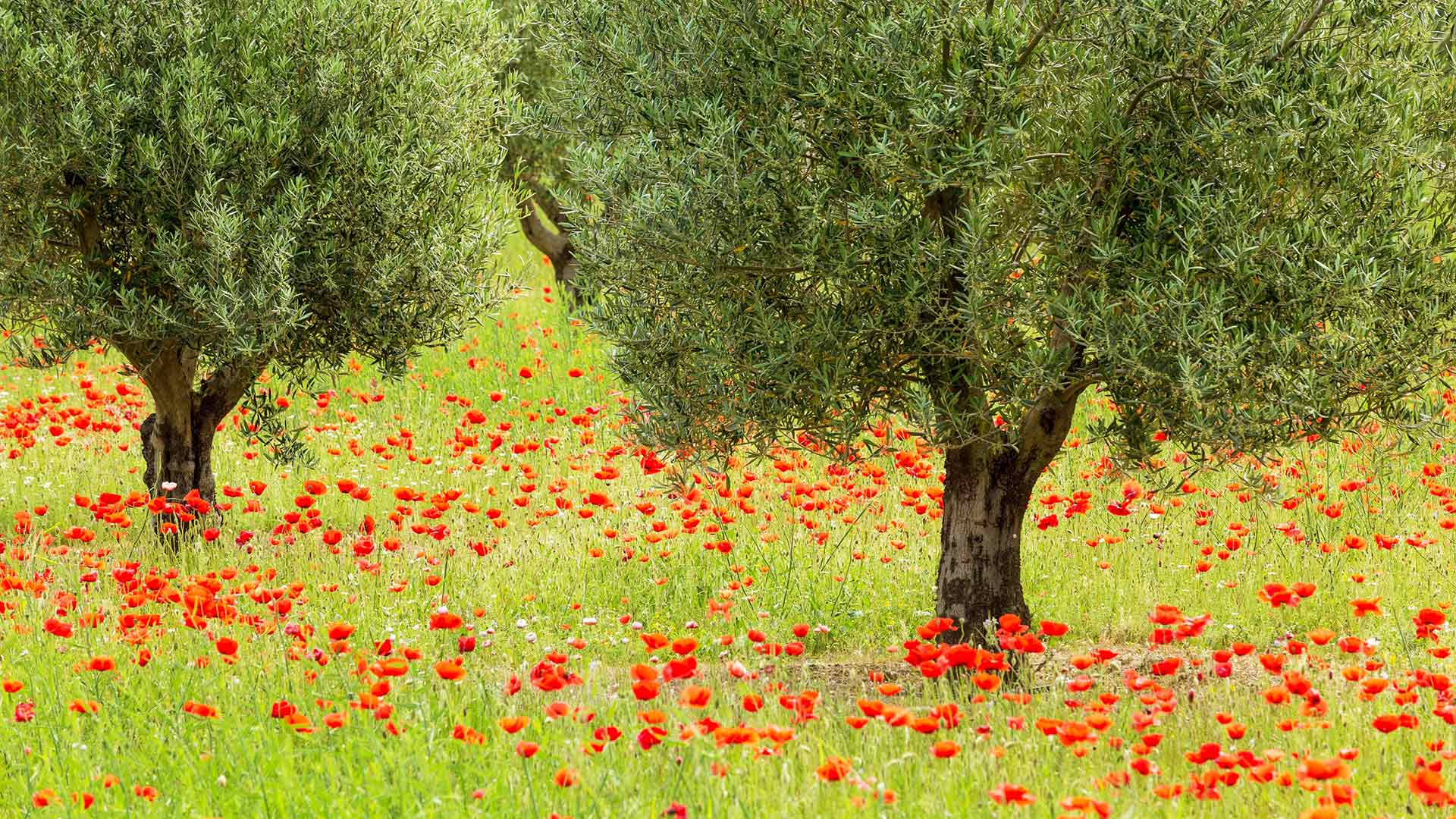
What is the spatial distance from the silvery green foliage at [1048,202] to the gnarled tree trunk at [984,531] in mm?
665

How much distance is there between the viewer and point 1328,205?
645 cm

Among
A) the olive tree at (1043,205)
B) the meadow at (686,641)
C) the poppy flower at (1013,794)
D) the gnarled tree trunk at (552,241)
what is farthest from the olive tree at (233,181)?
the gnarled tree trunk at (552,241)

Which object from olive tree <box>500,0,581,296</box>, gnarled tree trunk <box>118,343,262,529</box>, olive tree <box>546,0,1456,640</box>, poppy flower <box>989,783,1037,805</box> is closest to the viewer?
poppy flower <box>989,783,1037,805</box>

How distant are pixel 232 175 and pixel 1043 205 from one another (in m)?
6.10

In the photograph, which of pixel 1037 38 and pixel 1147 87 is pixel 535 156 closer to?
pixel 1037 38

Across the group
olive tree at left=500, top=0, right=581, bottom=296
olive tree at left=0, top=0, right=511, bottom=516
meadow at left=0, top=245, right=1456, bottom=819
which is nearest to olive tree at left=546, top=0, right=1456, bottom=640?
meadow at left=0, top=245, right=1456, bottom=819

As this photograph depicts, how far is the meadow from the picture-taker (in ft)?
16.6

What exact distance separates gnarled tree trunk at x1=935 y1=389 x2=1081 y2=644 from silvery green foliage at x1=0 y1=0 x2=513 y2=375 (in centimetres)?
467

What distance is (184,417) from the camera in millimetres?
11023

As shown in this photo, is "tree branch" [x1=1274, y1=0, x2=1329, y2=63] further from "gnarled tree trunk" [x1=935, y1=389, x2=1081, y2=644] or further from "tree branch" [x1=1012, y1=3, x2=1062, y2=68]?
"gnarled tree trunk" [x1=935, y1=389, x2=1081, y2=644]

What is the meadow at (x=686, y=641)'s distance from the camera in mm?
5070

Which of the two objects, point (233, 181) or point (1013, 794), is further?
point (233, 181)

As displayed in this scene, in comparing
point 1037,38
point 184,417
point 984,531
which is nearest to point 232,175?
point 184,417

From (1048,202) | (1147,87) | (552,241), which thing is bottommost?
(1048,202)
